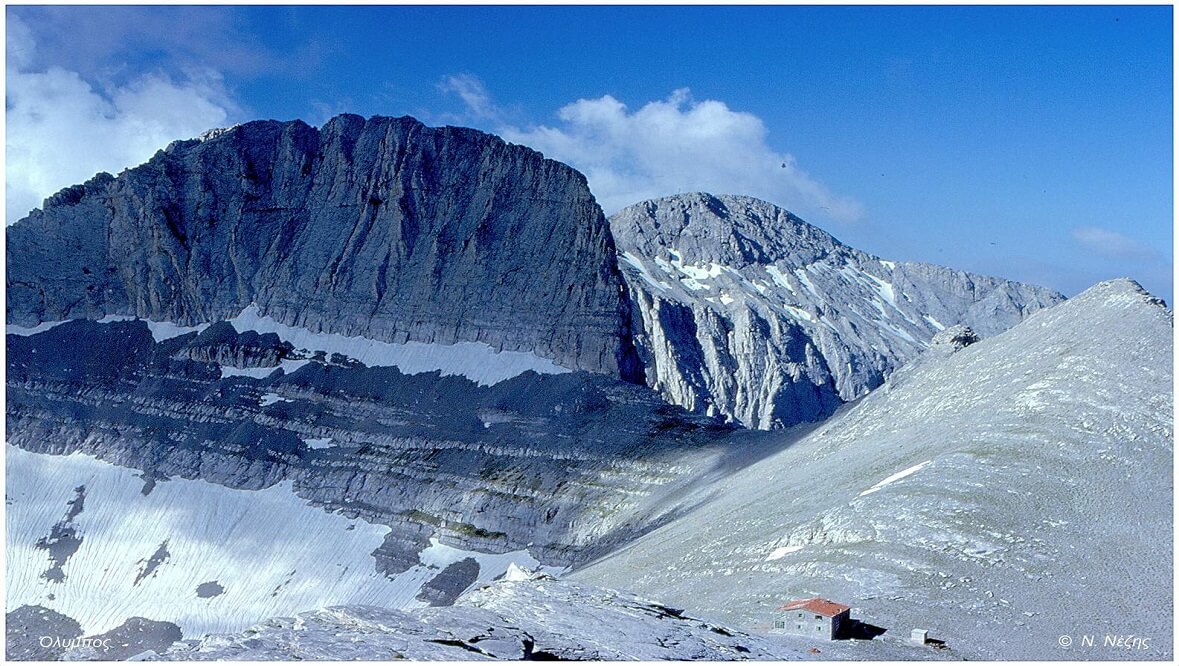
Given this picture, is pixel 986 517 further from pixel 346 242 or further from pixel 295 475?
pixel 346 242

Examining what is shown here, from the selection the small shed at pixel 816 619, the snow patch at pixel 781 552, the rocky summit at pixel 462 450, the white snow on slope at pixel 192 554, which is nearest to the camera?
the small shed at pixel 816 619

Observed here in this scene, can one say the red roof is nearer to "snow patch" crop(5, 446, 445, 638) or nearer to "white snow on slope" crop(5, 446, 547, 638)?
"white snow on slope" crop(5, 446, 547, 638)

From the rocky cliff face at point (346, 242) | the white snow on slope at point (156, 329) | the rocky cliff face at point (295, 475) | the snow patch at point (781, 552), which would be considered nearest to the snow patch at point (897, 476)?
the snow patch at point (781, 552)

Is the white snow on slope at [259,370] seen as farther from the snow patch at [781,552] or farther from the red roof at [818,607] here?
the red roof at [818,607]

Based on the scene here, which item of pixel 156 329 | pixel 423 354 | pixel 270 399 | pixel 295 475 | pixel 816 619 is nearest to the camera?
pixel 816 619

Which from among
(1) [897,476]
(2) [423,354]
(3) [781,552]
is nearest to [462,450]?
(2) [423,354]

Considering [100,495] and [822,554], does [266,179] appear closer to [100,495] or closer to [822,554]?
[100,495]
